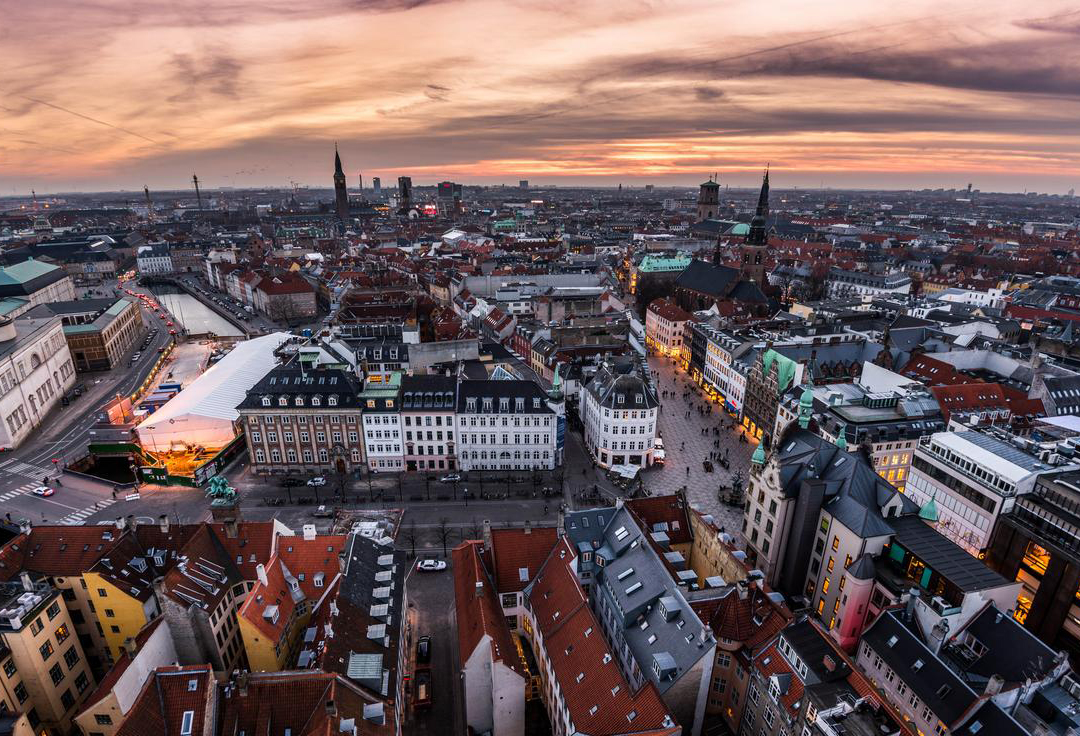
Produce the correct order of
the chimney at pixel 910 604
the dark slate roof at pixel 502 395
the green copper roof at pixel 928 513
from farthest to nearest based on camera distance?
the dark slate roof at pixel 502 395 → the green copper roof at pixel 928 513 → the chimney at pixel 910 604

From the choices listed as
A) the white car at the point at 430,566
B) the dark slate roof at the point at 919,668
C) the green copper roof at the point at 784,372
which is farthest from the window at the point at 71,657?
the green copper roof at the point at 784,372

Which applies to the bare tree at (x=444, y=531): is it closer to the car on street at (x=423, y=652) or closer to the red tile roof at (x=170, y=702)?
the car on street at (x=423, y=652)

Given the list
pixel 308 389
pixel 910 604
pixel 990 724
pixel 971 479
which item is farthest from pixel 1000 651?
pixel 308 389

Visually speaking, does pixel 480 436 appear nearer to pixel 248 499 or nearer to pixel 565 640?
pixel 248 499

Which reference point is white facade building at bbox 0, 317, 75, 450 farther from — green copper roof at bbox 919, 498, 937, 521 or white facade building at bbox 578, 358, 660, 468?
green copper roof at bbox 919, 498, 937, 521

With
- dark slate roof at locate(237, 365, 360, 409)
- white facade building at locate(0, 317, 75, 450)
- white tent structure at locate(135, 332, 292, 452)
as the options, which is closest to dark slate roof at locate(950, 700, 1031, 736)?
dark slate roof at locate(237, 365, 360, 409)

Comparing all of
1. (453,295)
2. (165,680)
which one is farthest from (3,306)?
(165,680)
